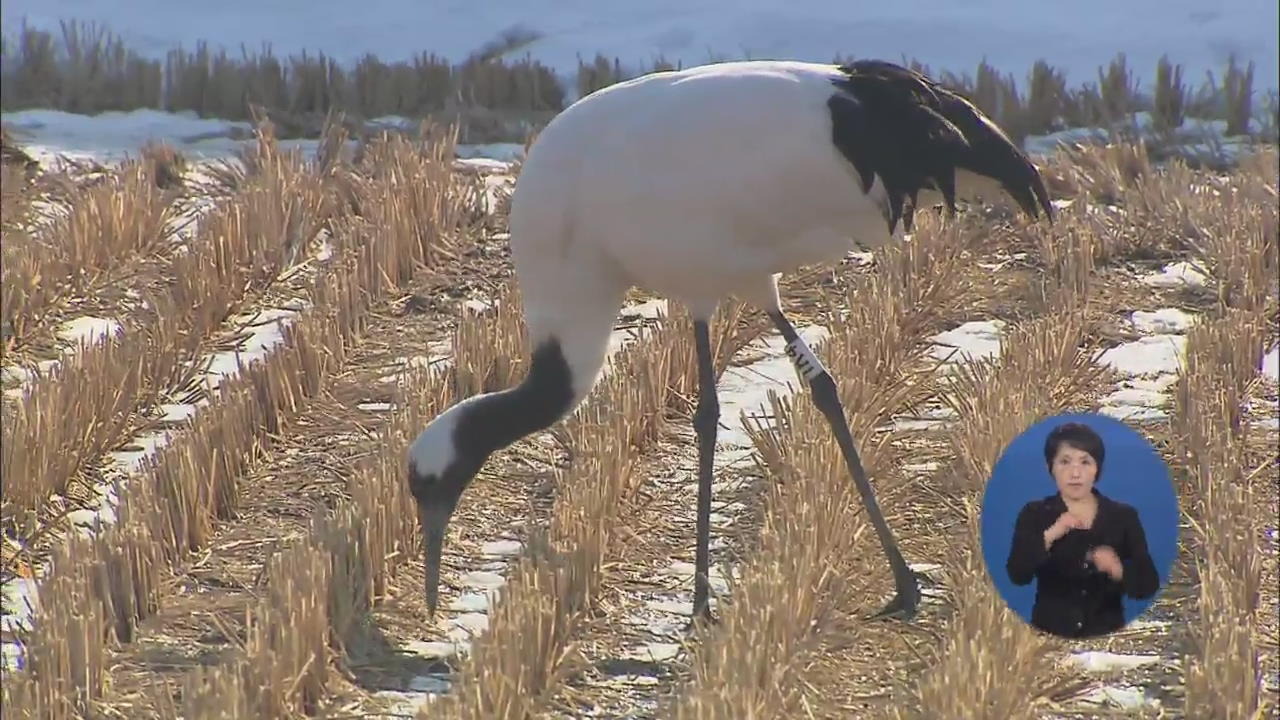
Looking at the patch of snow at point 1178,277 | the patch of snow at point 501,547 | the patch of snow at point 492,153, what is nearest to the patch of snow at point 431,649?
the patch of snow at point 501,547

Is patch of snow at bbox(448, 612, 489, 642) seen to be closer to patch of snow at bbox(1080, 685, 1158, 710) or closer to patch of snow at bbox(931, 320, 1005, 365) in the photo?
patch of snow at bbox(1080, 685, 1158, 710)

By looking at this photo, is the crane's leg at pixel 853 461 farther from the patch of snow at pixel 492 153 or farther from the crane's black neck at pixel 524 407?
the patch of snow at pixel 492 153

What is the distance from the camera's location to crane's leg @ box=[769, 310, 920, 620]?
535 cm

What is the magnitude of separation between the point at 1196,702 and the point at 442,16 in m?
13.0

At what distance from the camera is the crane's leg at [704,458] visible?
17.7 ft

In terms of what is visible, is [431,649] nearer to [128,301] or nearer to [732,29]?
[128,301]

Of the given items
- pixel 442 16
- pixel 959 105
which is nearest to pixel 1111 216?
pixel 959 105

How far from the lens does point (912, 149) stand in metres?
5.34

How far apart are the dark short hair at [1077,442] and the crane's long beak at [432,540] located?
1.58 metres

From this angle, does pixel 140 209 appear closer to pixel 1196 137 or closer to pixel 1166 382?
pixel 1166 382

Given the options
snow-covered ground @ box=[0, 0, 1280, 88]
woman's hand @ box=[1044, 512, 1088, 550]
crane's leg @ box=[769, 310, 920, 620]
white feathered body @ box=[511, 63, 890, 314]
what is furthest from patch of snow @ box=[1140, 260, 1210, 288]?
snow-covered ground @ box=[0, 0, 1280, 88]

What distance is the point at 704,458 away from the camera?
569 centimetres

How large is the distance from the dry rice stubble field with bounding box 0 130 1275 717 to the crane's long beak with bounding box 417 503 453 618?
10 cm

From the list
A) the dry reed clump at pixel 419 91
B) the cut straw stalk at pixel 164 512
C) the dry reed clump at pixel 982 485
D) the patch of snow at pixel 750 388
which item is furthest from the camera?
the dry reed clump at pixel 419 91
